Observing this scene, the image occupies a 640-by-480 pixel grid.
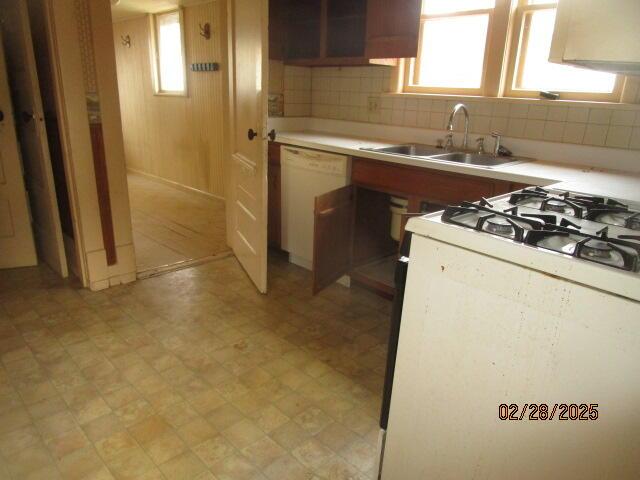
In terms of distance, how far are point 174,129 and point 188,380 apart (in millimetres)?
3880

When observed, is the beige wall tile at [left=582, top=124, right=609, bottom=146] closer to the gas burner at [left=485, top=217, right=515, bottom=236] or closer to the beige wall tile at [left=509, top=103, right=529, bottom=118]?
the beige wall tile at [left=509, top=103, right=529, bottom=118]

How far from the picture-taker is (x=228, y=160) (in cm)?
327

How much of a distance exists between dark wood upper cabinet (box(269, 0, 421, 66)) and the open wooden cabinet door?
93 cm

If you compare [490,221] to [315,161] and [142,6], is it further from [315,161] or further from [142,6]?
[142,6]

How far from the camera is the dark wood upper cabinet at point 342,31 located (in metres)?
2.62

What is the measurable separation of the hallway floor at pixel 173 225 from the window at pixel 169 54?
118cm

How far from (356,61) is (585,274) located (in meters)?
2.44

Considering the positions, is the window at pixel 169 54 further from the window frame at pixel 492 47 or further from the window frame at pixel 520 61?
the window frame at pixel 520 61

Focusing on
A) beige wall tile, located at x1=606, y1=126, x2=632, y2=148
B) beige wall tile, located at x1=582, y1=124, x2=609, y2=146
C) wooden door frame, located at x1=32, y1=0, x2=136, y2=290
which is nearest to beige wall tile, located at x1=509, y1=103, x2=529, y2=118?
beige wall tile, located at x1=582, y1=124, x2=609, y2=146

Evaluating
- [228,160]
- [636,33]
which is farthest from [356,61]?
[636,33]

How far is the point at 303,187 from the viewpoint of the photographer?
9.44 ft

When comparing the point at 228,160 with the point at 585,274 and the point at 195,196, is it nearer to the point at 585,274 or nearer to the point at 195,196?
the point at 195,196

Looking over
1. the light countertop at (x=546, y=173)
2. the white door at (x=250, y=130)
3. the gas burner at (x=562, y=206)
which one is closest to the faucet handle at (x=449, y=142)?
→ the light countertop at (x=546, y=173)
